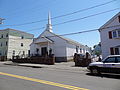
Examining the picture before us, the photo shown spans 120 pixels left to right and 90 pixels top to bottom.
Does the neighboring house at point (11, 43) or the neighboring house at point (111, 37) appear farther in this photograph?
the neighboring house at point (11, 43)

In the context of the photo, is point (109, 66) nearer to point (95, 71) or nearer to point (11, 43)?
point (95, 71)

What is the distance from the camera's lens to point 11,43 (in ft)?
112

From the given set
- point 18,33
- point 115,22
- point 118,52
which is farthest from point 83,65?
point 18,33

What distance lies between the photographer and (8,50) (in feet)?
108

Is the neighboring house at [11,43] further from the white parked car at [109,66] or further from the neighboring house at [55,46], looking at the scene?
the white parked car at [109,66]

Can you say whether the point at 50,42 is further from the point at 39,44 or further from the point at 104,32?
the point at 104,32

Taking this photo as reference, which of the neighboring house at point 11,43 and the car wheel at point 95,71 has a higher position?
the neighboring house at point 11,43

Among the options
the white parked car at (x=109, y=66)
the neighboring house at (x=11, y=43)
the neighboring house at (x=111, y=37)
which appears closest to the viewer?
the white parked car at (x=109, y=66)

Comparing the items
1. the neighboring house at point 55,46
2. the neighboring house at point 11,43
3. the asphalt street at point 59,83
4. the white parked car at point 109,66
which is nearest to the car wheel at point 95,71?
the white parked car at point 109,66

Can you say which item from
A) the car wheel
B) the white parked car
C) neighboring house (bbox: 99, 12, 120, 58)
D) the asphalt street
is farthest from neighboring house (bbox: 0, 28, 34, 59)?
the white parked car

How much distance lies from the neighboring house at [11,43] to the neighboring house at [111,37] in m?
24.5

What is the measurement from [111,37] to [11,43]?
95.8 feet

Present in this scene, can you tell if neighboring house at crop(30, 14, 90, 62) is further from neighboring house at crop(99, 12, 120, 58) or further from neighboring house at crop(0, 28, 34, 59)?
neighboring house at crop(0, 28, 34, 59)

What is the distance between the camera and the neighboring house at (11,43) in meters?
33.3
